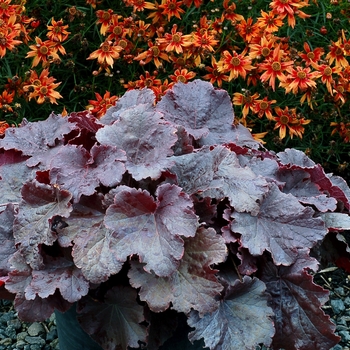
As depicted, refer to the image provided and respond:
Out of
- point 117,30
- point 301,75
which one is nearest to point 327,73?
point 301,75

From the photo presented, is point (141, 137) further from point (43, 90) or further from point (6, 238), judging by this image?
point (43, 90)

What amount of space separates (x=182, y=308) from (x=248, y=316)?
171mm

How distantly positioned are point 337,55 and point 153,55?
0.83 meters

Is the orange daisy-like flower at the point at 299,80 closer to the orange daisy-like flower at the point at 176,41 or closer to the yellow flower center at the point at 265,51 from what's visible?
the yellow flower center at the point at 265,51

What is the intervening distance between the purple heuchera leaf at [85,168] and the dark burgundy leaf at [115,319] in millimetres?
258

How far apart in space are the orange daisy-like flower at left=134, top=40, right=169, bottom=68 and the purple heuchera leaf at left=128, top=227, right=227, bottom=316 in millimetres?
1378

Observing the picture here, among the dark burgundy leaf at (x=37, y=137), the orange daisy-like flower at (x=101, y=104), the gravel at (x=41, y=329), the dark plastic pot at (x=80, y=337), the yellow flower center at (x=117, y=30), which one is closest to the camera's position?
the dark plastic pot at (x=80, y=337)

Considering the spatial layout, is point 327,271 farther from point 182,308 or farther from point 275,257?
point 182,308

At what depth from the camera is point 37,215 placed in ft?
4.83

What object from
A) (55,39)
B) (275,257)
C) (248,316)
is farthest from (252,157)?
(55,39)

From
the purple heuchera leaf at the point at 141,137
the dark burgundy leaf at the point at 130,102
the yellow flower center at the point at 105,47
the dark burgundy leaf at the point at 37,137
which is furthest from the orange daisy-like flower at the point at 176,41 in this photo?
the purple heuchera leaf at the point at 141,137

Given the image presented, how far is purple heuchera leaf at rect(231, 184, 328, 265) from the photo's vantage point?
1474mm

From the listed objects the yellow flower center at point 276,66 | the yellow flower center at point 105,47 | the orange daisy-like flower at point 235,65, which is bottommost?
the yellow flower center at point 105,47

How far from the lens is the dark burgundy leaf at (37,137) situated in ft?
5.65
